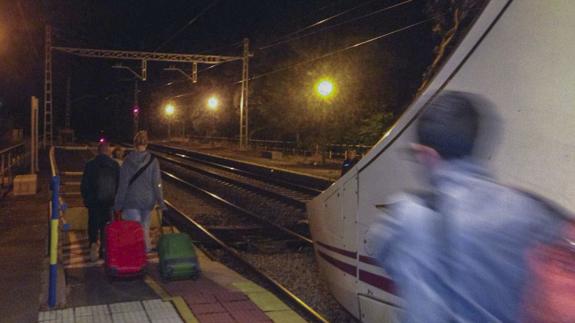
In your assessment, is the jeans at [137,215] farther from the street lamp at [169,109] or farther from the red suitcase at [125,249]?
the street lamp at [169,109]

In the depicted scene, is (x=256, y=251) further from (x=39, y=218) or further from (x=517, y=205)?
(x=517, y=205)

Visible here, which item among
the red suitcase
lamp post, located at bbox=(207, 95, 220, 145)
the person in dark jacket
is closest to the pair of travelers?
the person in dark jacket

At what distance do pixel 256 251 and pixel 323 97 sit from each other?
61.4 ft

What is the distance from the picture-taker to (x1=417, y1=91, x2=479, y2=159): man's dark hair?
1.86 meters

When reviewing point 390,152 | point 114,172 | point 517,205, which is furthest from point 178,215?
point 517,205

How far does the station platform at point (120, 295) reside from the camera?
18.9ft

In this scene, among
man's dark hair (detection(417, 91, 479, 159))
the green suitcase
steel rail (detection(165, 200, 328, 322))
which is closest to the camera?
man's dark hair (detection(417, 91, 479, 159))

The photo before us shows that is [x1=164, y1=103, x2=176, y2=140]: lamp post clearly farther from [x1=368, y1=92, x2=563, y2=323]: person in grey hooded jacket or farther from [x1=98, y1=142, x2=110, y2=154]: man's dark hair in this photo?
[x1=368, y1=92, x2=563, y2=323]: person in grey hooded jacket

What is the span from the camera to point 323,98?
28391 millimetres

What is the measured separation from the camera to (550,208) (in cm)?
172

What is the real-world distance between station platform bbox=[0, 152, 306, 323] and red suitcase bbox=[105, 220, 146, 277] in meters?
0.17

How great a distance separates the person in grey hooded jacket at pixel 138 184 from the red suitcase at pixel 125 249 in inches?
16.9

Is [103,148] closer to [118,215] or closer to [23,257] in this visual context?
[118,215]

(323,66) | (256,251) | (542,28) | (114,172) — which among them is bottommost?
(256,251)
